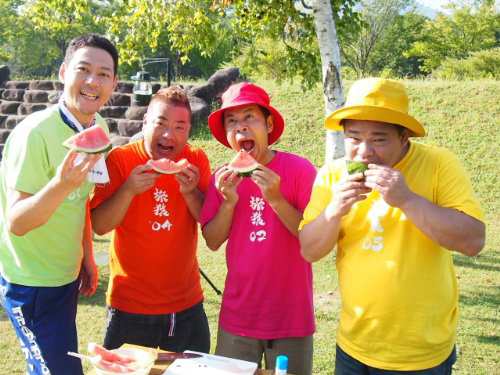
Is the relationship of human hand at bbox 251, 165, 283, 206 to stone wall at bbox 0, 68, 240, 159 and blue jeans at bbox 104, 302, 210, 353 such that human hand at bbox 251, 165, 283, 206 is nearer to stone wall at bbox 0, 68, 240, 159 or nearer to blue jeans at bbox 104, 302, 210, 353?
blue jeans at bbox 104, 302, 210, 353

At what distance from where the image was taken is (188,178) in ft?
9.87

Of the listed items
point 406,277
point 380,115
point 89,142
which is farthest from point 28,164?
point 406,277

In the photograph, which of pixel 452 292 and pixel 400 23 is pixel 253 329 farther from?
pixel 400 23

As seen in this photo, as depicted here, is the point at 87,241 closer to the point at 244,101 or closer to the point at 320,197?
the point at 244,101

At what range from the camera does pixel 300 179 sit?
2.98m

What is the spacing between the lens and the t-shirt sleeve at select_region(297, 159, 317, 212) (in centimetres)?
294

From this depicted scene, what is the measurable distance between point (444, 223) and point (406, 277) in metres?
0.32

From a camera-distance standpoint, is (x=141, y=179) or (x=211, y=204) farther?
(x=211, y=204)

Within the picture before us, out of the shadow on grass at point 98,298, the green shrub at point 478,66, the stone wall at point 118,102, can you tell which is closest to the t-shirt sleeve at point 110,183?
the shadow on grass at point 98,298

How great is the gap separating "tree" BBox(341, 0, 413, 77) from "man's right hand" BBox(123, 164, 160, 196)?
33.4 meters

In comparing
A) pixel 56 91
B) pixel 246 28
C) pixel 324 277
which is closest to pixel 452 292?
pixel 324 277

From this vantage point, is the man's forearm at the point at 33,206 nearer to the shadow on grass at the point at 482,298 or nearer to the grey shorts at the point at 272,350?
the grey shorts at the point at 272,350

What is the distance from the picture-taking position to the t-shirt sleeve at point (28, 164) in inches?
Result: 100

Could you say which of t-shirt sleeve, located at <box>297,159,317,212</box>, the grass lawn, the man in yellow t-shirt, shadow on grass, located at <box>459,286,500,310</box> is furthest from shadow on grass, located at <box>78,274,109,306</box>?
the man in yellow t-shirt
